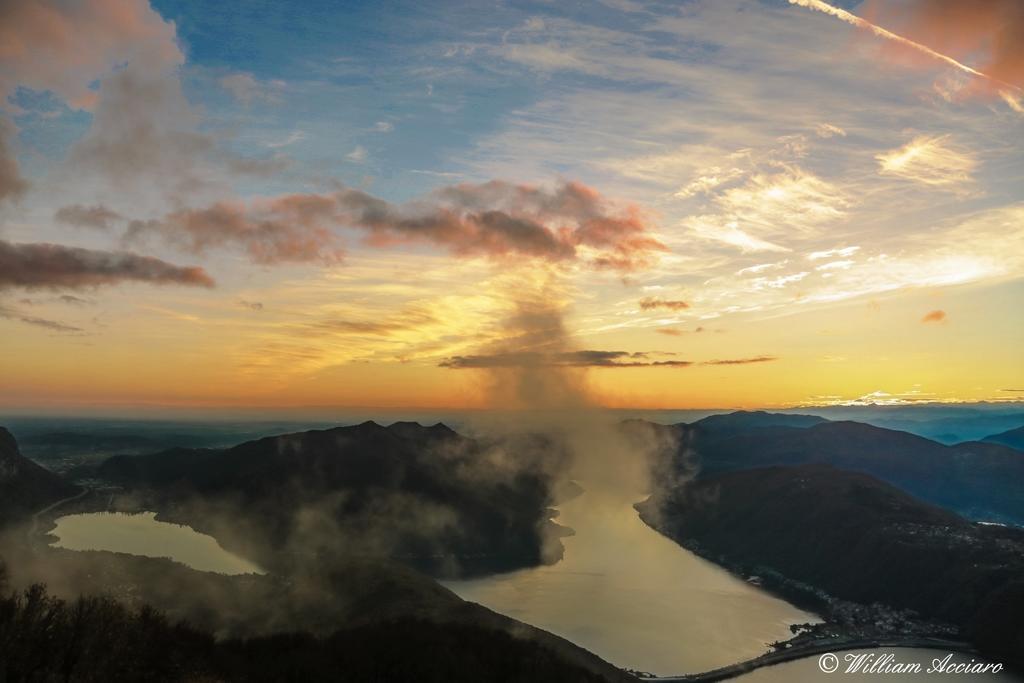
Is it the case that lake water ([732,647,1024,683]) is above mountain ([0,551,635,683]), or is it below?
below

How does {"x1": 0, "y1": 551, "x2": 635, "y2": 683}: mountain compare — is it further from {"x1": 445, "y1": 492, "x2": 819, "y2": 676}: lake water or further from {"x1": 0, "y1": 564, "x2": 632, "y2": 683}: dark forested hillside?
{"x1": 445, "y1": 492, "x2": 819, "y2": 676}: lake water

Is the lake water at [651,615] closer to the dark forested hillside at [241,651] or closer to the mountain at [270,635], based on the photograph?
the mountain at [270,635]

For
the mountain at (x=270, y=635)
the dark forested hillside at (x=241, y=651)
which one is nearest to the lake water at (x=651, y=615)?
the mountain at (x=270, y=635)

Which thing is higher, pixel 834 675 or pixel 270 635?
pixel 270 635

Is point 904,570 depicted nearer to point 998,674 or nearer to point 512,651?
point 998,674

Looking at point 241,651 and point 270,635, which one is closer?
point 241,651

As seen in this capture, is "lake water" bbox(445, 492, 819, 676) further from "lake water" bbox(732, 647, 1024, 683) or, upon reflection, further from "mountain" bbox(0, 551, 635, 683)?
"mountain" bbox(0, 551, 635, 683)

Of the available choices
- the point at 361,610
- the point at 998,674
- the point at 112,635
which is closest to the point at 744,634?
the point at 998,674

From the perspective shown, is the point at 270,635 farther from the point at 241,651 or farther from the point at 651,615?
the point at 651,615

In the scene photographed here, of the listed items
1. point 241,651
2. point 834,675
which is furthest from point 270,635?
point 834,675

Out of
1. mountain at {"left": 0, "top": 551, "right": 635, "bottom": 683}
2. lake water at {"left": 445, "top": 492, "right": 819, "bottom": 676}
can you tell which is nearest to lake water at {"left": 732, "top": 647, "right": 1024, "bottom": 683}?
lake water at {"left": 445, "top": 492, "right": 819, "bottom": 676}

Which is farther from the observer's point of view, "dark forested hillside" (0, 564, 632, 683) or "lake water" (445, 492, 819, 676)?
"lake water" (445, 492, 819, 676)

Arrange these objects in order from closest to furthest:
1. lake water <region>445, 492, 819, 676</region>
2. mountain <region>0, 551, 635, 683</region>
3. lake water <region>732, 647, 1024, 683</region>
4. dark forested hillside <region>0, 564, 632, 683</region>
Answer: dark forested hillside <region>0, 564, 632, 683</region>, mountain <region>0, 551, 635, 683</region>, lake water <region>732, 647, 1024, 683</region>, lake water <region>445, 492, 819, 676</region>

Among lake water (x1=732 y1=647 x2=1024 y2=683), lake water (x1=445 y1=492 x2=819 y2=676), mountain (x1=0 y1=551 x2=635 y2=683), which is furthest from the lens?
lake water (x1=445 y1=492 x2=819 y2=676)
